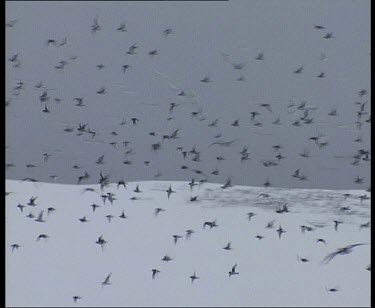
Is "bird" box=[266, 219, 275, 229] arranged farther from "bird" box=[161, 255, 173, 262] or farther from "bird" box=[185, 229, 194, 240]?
"bird" box=[161, 255, 173, 262]

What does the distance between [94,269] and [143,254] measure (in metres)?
0.41

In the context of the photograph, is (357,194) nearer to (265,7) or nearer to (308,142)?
(308,142)

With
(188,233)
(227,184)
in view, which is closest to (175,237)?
(188,233)

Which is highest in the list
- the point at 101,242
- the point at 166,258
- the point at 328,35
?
the point at 328,35

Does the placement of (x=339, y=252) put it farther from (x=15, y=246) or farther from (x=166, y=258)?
(x=15, y=246)

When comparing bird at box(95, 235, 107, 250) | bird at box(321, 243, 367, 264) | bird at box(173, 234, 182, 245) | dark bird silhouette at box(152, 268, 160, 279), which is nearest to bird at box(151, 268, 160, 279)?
dark bird silhouette at box(152, 268, 160, 279)

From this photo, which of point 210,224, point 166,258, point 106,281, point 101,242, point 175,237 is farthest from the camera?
point 210,224

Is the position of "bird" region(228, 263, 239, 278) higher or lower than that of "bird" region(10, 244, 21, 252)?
lower

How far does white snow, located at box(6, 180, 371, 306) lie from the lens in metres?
7.53

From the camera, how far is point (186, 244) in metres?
8.01

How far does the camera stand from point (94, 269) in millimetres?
7711

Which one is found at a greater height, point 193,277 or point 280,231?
point 280,231

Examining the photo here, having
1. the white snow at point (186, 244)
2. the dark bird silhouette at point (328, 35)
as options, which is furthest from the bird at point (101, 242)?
the dark bird silhouette at point (328, 35)

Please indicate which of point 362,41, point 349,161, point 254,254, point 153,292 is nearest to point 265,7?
point 362,41
